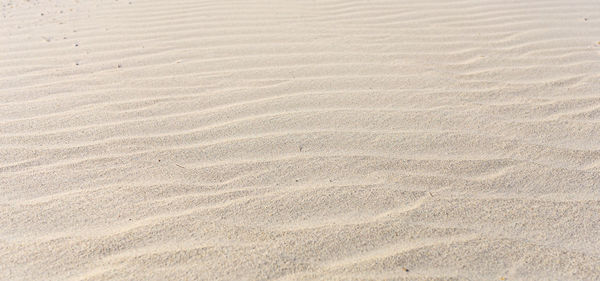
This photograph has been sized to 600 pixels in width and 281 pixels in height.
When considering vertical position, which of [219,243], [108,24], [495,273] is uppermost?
[108,24]

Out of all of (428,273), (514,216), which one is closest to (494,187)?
(514,216)

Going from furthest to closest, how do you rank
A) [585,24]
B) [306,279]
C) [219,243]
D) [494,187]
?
1. [585,24]
2. [494,187]
3. [219,243]
4. [306,279]

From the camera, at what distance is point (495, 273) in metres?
1.61

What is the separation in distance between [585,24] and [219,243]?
3188mm

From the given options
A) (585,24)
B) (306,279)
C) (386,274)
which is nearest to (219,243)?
(306,279)

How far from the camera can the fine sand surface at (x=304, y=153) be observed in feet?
5.54

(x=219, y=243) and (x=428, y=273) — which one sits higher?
(x=219, y=243)

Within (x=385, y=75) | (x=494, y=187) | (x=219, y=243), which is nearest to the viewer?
(x=219, y=243)

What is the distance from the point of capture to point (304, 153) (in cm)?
223

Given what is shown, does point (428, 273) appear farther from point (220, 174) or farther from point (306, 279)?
point (220, 174)

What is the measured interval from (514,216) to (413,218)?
0.33 metres

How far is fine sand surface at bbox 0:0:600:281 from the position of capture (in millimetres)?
1689

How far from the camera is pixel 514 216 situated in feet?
6.10

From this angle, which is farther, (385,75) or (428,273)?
(385,75)
